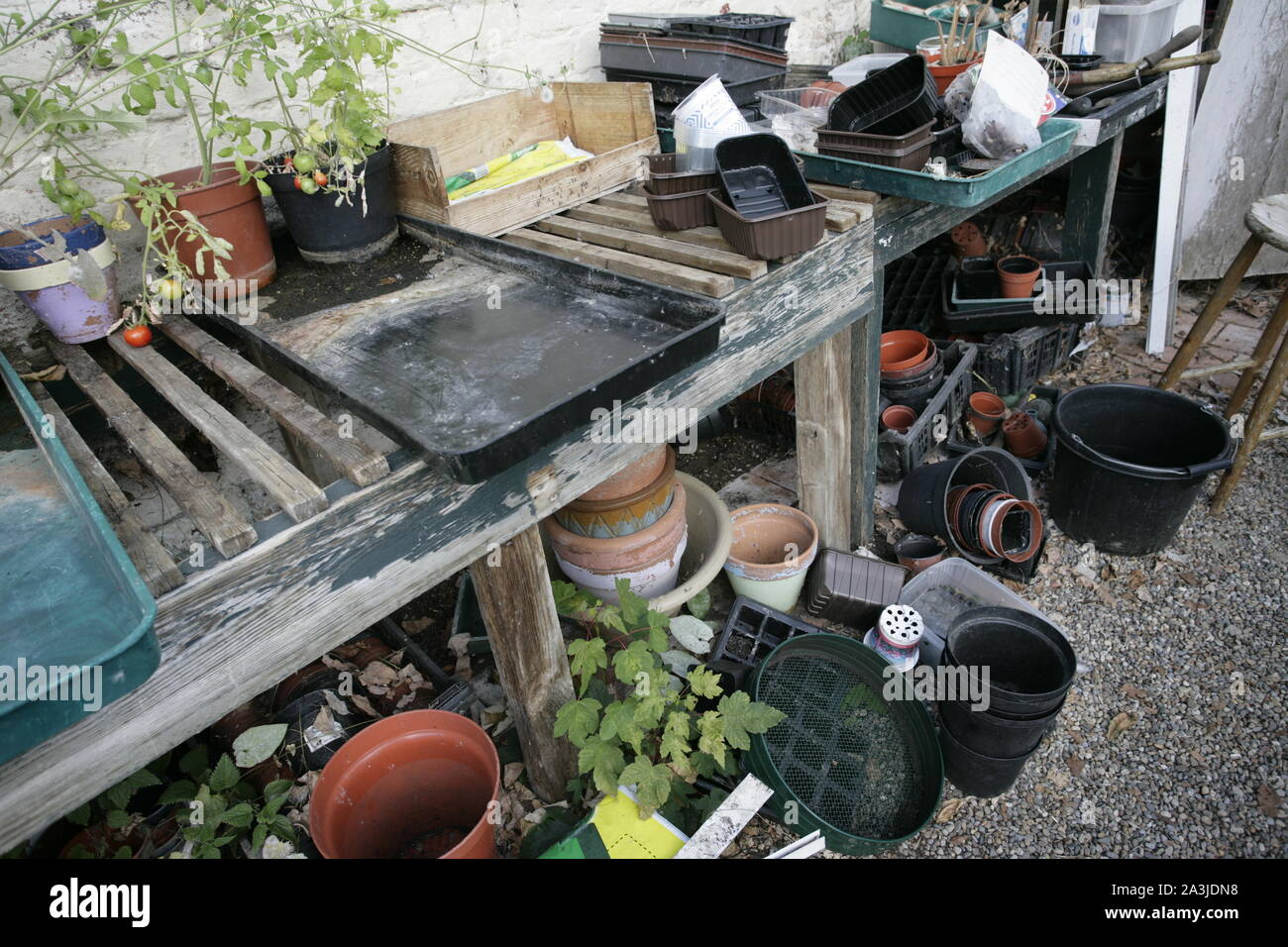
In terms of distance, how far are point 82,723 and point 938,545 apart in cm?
290

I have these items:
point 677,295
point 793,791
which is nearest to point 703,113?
point 677,295

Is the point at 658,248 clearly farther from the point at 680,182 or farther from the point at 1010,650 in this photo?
the point at 1010,650

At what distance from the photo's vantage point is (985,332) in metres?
4.16

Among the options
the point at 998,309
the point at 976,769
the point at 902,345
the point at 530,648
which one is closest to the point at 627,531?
the point at 530,648

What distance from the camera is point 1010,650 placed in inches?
96.3

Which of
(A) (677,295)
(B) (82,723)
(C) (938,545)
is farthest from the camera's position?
(C) (938,545)

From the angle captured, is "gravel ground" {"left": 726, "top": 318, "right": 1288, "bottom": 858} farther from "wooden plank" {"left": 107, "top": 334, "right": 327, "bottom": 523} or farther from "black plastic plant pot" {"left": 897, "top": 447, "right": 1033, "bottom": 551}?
"wooden plank" {"left": 107, "top": 334, "right": 327, "bottom": 523}

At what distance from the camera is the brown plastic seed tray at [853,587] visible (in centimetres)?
277

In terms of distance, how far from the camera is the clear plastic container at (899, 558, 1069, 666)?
275cm

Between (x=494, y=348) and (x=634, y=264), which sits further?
(x=634, y=264)

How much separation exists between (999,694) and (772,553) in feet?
3.40

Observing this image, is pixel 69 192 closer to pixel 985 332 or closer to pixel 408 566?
pixel 408 566

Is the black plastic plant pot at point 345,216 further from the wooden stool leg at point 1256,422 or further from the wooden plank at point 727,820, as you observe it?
the wooden stool leg at point 1256,422

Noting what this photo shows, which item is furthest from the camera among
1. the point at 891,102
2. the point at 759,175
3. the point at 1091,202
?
the point at 1091,202
